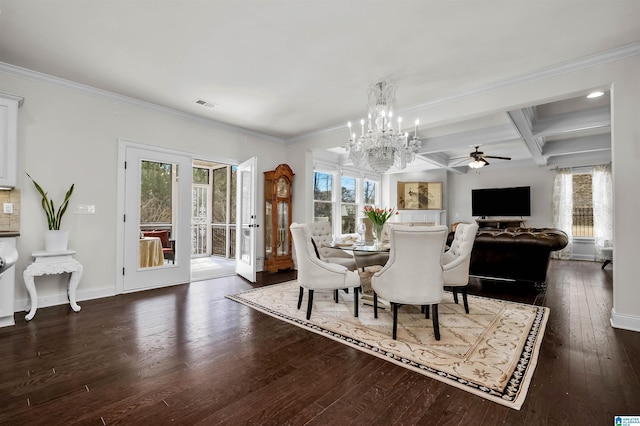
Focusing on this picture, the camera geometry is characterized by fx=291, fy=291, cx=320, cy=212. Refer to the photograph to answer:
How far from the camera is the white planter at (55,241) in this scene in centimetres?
327

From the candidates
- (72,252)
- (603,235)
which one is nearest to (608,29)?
(72,252)

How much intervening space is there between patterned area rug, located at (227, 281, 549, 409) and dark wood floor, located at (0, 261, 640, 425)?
0.10 m

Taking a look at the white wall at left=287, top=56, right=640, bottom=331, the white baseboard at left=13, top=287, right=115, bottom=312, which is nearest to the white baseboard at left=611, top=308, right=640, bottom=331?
the white wall at left=287, top=56, right=640, bottom=331

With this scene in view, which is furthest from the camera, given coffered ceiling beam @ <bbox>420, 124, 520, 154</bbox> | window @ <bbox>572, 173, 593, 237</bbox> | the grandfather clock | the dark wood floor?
window @ <bbox>572, 173, 593, 237</bbox>

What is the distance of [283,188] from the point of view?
5824 mm

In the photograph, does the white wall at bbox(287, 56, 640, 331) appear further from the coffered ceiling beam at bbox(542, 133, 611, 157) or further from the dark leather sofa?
the coffered ceiling beam at bbox(542, 133, 611, 157)

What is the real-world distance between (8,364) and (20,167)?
2303 mm

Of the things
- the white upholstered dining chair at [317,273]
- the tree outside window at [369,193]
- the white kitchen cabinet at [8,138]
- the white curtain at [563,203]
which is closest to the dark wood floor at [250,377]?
the white upholstered dining chair at [317,273]

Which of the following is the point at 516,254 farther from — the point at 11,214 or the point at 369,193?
the point at 11,214

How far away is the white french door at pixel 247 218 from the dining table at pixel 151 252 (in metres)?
1.32

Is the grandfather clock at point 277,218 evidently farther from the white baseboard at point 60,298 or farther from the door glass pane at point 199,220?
the door glass pane at point 199,220

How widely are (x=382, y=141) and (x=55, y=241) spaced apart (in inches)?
154

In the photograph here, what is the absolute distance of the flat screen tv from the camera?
27.0 ft

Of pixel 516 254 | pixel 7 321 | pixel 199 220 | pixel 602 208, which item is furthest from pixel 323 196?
pixel 602 208
